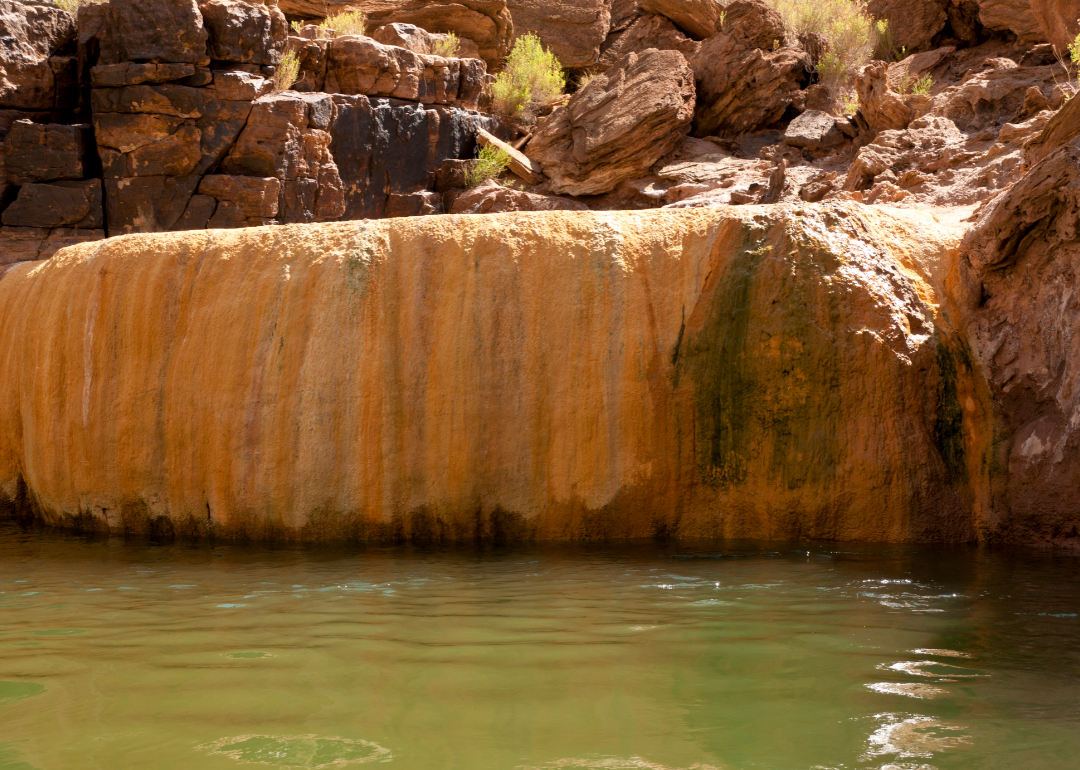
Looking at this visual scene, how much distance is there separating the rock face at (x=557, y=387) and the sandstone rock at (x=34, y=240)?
25.9 feet

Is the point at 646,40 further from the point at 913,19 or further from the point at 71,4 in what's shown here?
the point at 71,4

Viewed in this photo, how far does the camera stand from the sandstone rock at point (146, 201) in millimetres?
13422

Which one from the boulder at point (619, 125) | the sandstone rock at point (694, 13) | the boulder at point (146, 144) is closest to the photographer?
the boulder at point (146, 144)

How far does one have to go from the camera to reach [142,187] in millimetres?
13461

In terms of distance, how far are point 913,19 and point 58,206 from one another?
45.8 ft

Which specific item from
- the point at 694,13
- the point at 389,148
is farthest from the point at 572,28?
the point at 389,148

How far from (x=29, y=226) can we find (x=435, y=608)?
11.6 metres

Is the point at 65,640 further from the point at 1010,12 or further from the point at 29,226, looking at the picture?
the point at 1010,12

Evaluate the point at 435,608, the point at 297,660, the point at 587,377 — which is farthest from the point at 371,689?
the point at 587,377

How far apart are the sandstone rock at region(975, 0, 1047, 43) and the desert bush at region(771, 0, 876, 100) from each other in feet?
6.08

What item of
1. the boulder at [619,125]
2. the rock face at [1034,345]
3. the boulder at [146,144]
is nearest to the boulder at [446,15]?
the boulder at [619,125]

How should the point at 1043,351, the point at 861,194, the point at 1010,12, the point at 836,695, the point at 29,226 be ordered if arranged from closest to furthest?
1. the point at 836,695
2. the point at 1043,351
3. the point at 861,194
4. the point at 29,226
5. the point at 1010,12

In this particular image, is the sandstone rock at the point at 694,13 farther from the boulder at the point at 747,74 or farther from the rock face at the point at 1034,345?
the rock face at the point at 1034,345

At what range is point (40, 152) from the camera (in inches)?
520
